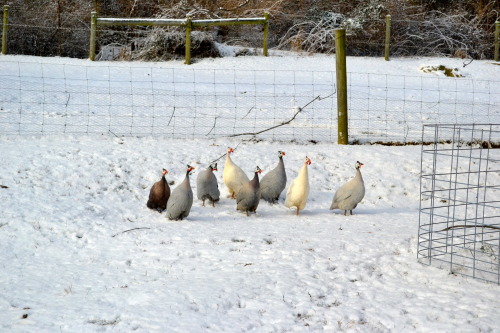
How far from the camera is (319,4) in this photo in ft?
69.0

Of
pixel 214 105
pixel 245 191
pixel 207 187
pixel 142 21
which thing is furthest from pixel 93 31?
pixel 245 191

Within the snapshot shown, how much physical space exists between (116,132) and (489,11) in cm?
1687

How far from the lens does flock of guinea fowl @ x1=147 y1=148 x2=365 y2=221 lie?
23.0 feet

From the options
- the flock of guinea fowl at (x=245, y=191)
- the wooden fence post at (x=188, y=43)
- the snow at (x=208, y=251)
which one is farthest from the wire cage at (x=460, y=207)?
the wooden fence post at (x=188, y=43)

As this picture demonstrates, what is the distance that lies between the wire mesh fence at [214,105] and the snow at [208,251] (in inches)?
43.3

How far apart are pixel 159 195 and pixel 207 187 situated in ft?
2.22

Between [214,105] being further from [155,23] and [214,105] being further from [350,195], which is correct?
[350,195]

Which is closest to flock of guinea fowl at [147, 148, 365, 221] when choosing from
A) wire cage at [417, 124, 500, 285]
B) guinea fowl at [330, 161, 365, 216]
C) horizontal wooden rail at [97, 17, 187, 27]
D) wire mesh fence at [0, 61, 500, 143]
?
guinea fowl at [330, 161, 365, 216]

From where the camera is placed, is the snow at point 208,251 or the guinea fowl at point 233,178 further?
the guinea fowl at point 233,178

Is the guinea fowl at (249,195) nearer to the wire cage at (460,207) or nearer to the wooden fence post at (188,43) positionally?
the wire cage at (460,207)

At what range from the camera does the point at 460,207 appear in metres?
8.23

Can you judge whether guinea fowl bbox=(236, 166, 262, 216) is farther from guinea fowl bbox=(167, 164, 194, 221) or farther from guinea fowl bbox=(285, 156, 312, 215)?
guinea fowl bbox=(167, 164, 194, 221)

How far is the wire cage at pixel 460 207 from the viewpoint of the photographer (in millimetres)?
5477

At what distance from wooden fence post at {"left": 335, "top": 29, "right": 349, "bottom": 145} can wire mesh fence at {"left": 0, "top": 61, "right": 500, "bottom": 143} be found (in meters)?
0.37
